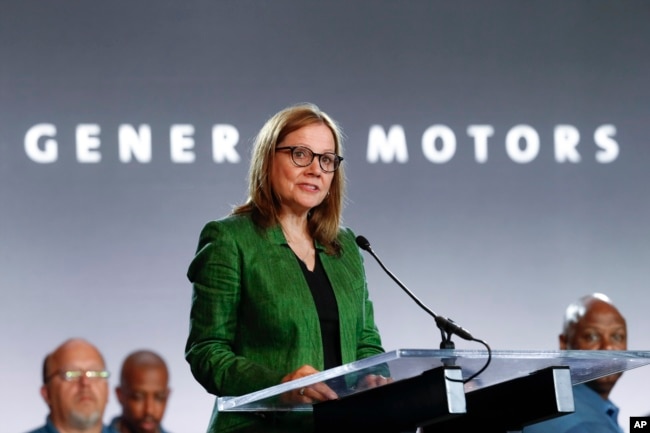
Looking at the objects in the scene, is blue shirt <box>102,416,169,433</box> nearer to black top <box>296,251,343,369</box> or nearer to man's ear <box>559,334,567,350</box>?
man's ear <box>559,334,567,350</box>

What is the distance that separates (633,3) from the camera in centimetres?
610

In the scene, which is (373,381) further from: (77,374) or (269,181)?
(77,374)

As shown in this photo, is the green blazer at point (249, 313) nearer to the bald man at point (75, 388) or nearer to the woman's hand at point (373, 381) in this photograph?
the woman's hand at point (373, 381)

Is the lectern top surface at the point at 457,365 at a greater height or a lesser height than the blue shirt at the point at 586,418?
greater

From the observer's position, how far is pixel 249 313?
2.68 metres

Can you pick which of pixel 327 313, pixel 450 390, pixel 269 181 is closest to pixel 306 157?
pixel 269 181

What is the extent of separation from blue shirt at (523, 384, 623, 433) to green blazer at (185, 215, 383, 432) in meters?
2.03

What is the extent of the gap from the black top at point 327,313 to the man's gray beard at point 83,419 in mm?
2732

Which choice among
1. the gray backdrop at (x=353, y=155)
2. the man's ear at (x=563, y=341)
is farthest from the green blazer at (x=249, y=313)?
the man's ear at (x=563, y=341)

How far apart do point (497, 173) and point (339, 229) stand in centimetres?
298

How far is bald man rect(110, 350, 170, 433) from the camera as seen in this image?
5.33 meters

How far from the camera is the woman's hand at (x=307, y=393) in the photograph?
2.25 meters

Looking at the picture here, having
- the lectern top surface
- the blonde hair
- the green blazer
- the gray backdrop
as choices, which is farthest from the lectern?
the gray backdrop

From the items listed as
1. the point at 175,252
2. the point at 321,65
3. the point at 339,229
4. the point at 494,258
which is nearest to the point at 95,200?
the point at 175,252
